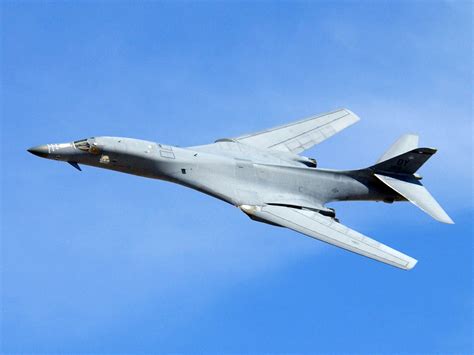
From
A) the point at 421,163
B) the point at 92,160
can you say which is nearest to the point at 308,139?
the point at 421,163

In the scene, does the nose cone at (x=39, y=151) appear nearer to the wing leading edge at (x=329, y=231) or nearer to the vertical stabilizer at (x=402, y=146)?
the wing leading edge at (x=329, y=231)

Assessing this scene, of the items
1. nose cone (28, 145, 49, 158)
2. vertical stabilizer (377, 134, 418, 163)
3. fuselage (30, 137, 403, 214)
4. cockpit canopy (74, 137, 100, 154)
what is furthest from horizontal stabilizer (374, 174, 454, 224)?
nose cone (28, 145, 49, 158)

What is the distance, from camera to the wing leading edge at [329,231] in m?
49.8

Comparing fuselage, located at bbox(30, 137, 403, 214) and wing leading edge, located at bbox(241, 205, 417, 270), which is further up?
fuselage, located at bbox(30, 137, 403, 214)

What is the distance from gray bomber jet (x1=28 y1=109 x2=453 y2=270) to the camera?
169ft

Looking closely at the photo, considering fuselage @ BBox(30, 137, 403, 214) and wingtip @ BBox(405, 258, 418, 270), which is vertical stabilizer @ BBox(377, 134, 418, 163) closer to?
fuselage @ BBox(30, 137, 403, 214)

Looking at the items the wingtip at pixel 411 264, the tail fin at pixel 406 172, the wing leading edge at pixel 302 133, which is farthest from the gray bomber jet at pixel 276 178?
the wing leading edge at pixel 302 133

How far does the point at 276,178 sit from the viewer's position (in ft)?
176

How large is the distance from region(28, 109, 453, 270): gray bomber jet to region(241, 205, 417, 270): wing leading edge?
0.04 m

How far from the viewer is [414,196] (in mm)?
54125

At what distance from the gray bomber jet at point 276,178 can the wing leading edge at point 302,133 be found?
7.27 feet

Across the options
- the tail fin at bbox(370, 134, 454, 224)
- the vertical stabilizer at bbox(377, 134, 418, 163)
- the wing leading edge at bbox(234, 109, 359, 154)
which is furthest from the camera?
the wing leading edge at bbox(234, 109, 359, 154)

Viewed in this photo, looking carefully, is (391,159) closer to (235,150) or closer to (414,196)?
(414,196)

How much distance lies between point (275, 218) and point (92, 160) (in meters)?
9.08
